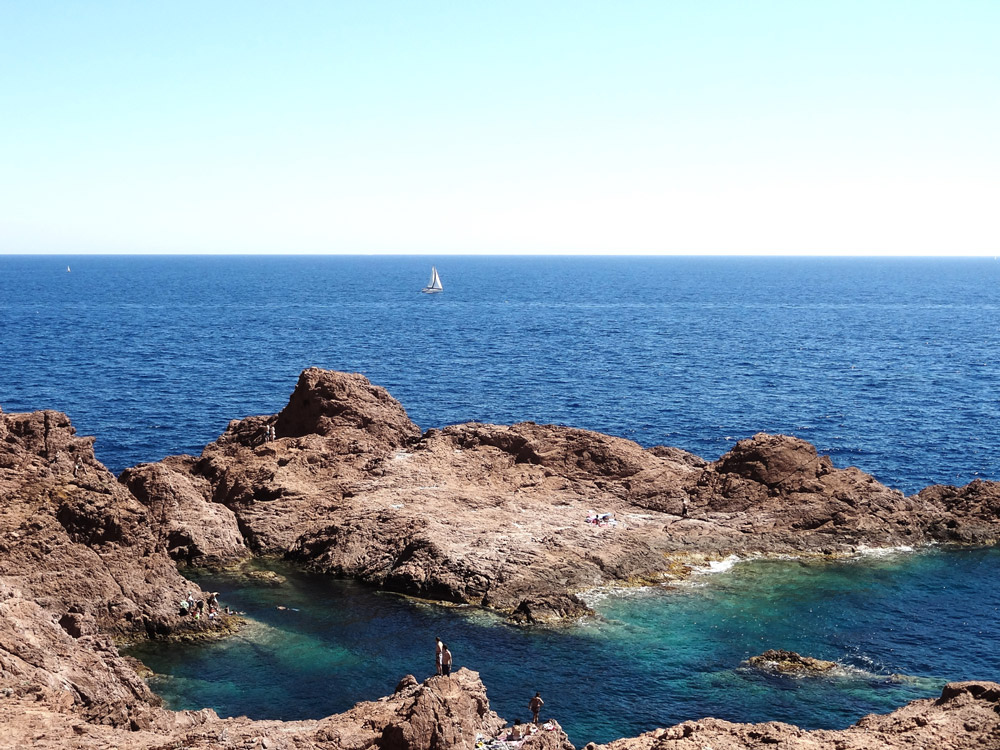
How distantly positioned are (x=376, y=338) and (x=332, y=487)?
311 ft

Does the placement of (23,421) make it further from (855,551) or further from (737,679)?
(855,551)

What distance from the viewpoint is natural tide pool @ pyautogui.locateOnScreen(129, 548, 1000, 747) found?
37375mm

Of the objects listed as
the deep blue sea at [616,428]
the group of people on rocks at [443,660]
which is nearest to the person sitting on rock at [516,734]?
the group of people on rocks at [443,660]

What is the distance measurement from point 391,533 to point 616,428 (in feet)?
123

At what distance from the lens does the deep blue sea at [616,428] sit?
129 feet

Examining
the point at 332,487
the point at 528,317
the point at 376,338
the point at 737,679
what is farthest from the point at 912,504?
the point at 528,317

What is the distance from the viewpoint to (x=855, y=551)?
181ft

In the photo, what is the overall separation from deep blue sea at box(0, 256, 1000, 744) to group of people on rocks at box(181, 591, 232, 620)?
219 centimetres

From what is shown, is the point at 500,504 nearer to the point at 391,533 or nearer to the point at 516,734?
the point at 391,533

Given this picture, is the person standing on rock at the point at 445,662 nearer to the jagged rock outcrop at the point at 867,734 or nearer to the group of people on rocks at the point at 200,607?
the jagged rock outcrop at the point at 867,734

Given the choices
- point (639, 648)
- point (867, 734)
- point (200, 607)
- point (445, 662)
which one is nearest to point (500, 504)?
point (639, 648)

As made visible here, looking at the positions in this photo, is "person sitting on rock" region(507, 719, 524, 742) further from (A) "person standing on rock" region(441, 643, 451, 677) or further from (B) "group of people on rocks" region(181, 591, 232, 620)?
(B) "group of people on rocks" region(181, 591, 232, 620)

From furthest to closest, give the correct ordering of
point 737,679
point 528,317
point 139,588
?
point 528,317, point 139,588, point 737,679

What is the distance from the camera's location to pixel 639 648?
4253 centimetres
